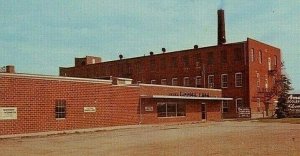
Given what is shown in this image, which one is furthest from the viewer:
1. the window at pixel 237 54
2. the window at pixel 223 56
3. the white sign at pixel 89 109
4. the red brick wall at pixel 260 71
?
the window at pixel 223 56

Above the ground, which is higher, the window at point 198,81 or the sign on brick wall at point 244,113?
the window at point 198,81

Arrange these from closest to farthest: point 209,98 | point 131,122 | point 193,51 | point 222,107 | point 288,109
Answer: point 131,122 → point 209,98 → point 288,109 → point 222,107 → point 193,51

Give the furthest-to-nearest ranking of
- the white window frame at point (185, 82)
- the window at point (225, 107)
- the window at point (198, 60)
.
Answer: the white window frame at point (185, 82) < the window at point (198, 60) < the window at point (225, 107)

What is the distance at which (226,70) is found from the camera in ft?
211

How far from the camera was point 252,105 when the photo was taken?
62062 mm

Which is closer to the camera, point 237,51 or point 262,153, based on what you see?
point 262,153

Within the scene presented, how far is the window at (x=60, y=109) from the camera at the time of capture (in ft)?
115

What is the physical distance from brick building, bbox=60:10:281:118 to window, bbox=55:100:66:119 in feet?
106

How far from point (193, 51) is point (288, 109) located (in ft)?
55.6

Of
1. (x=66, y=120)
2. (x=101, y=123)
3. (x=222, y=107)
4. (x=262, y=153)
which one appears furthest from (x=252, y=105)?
(x=262, y=153)

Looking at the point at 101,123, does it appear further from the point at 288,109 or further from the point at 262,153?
the point at 288,109

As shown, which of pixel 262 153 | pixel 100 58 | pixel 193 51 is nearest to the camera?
pixel 262 153

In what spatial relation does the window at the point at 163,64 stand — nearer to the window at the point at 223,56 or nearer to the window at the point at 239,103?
the window at the point at 223,56

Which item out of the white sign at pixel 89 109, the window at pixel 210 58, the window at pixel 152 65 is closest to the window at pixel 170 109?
the white sign at pixel 89 109
